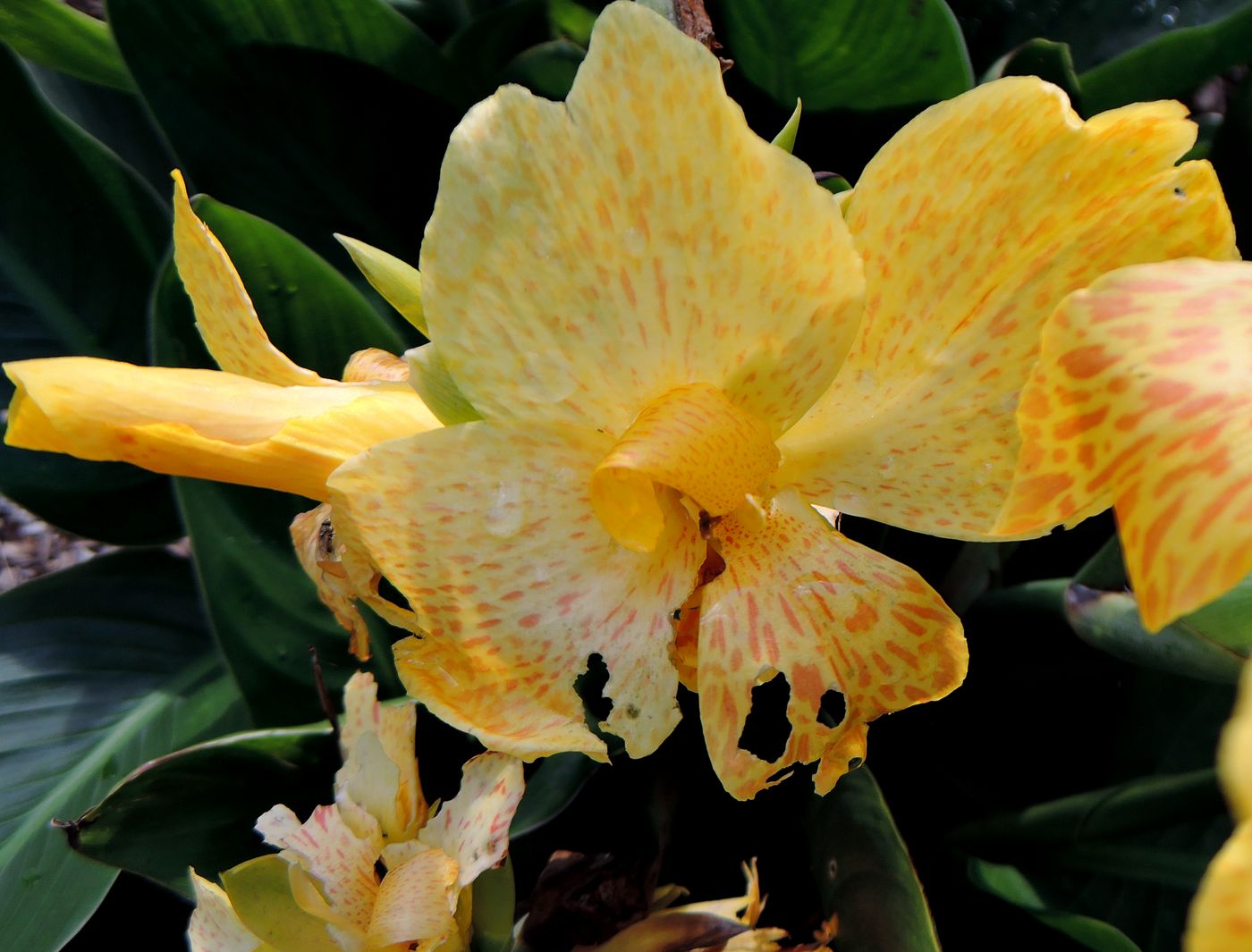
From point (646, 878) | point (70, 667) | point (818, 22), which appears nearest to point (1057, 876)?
point (646, 878)

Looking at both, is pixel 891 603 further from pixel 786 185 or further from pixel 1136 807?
pixel 1136 807

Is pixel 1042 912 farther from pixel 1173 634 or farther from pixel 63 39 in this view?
pixel 63 39

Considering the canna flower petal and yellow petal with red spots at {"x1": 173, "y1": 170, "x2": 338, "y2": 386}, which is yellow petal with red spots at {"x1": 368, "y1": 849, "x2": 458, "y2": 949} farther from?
yellow petal with red spots at {"x1": 173, "y1": 170, "x2": 338, "y2": 386}

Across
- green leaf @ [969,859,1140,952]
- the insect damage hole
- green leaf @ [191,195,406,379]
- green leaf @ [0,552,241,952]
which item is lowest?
green leaf @ [969,859,1140,952]

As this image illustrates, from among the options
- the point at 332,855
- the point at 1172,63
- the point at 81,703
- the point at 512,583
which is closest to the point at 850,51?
the point at 1172,63

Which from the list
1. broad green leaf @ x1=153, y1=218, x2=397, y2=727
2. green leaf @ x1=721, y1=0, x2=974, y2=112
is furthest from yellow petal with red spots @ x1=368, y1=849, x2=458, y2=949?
green leaf @ x1=721, y1=0, x2=974, y2=112

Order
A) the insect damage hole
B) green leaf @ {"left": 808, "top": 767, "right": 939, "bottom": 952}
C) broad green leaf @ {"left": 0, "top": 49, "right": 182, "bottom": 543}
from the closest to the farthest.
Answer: green leaf @ {"left": 808, "top": 767, "right": 939, "bottom": 952}, the insect damage hole, broad green leaf @ {"left": 0, "top": 49, "right": 182, "bottom": 543}

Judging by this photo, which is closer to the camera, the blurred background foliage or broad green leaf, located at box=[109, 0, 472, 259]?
the blurred background foliage

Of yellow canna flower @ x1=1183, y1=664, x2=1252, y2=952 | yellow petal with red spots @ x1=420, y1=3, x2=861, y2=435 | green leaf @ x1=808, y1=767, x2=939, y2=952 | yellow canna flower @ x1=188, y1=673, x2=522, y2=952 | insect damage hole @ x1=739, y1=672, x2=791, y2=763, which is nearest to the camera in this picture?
yellow canna flower @ x1=1183, y1=664, x2=1252, y2=952
